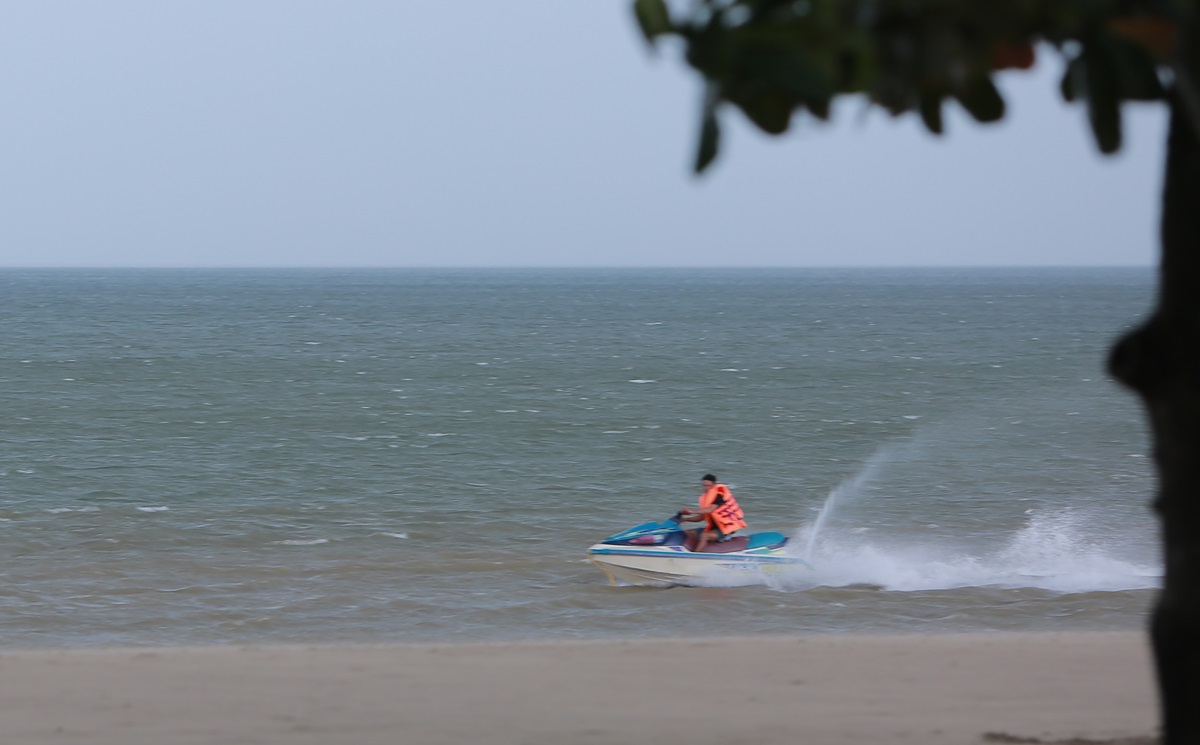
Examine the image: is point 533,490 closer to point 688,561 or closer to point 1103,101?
point 688,561

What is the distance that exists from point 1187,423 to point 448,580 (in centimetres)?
1421

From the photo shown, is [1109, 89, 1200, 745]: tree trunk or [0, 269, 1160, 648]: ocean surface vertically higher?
[1109, 89, 1200, 745]: tree trunk

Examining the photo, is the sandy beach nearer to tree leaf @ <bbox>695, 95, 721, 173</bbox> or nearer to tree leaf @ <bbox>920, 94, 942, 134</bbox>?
tree leaf @ <bbox>920, 94, 942, 134</bbox>

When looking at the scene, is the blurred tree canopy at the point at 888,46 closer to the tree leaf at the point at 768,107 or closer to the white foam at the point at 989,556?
the tree leaf at the point at 768,107

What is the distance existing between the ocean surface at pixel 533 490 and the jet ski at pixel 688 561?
239mm

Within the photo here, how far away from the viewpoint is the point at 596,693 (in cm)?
1086

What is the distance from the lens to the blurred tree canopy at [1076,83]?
4.08 meters

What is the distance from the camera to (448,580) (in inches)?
723

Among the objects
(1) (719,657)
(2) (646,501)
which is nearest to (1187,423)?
(1) (719,657)

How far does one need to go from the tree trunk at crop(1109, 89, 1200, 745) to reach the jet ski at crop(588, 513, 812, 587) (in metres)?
12.6

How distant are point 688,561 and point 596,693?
706cm

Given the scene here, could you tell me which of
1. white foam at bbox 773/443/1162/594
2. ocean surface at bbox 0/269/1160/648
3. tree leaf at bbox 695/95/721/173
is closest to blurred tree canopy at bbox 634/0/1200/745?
tree leaf at bbox 695/95/721/173

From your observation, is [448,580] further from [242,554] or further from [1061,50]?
[1061,50]

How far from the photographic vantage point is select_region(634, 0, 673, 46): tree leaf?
4266mm
